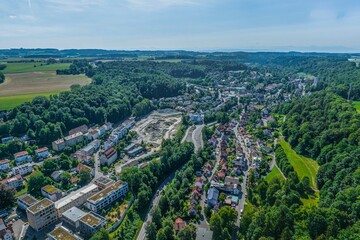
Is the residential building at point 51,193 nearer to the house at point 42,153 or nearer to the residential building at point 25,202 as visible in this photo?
the residential building at point 25,202

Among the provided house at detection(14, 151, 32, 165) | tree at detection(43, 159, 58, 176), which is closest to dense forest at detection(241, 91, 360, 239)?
tree at detection(43, 159, 58, 176)

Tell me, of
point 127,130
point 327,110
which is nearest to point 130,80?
point 127,130

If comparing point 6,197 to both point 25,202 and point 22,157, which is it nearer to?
point 25,202

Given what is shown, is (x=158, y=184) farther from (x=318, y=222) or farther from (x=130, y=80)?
(x=130, y=80)

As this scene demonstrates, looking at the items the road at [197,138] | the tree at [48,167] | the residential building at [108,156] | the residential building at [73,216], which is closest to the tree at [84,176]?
the residential building at [108,156]

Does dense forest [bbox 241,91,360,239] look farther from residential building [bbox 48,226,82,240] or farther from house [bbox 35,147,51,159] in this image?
house [bbox 35,147,51,159]
